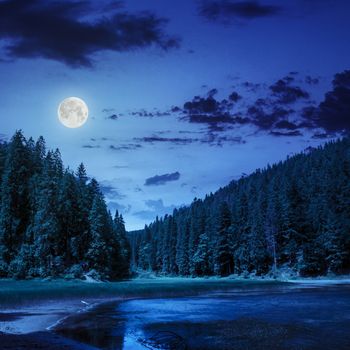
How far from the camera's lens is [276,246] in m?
92.4

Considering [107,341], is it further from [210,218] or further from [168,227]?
[168,227]

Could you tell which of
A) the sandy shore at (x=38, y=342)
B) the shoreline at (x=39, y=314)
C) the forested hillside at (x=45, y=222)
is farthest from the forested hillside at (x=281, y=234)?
the sandy shore at (x=38, y=342)

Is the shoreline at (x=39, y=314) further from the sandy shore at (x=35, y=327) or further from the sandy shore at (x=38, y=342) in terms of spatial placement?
the sandy shore at (x=38, y=342)

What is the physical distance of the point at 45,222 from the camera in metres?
70.2

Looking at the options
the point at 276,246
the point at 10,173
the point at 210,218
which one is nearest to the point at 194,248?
the point at 210,218

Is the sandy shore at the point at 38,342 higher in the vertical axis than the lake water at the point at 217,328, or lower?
higher

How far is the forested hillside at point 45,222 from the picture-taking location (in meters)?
68.2

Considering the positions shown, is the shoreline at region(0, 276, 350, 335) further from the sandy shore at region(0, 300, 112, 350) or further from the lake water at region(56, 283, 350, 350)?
the lake water at region(56, 283, 350, 350)

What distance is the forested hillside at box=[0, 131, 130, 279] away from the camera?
68250 millimetres

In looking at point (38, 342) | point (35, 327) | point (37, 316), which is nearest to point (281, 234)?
point (37, 316)

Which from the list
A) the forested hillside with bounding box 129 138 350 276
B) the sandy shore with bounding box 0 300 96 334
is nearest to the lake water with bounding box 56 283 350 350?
the sandy shore with bounding box 0 300 96 334

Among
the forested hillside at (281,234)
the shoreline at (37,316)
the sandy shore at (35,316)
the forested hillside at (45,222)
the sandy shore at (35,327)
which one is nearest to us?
the sandy shore at (35,327)

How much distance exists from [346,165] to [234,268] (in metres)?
43.8

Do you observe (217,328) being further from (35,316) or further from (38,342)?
(35,316)
